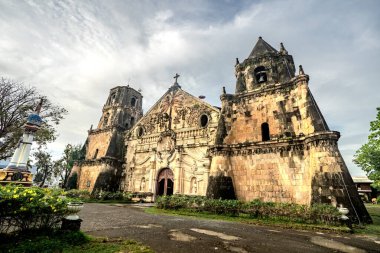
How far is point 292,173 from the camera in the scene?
12312mm

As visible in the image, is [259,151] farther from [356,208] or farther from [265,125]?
[356,208]

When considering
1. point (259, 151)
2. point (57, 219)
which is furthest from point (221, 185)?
point (57, 219)

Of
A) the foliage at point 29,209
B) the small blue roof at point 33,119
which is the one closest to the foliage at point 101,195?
the small blue roof at point 33,119

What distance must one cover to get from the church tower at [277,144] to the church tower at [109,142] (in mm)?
12598

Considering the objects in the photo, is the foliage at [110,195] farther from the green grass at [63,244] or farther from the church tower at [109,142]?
the green grass at [63,244]

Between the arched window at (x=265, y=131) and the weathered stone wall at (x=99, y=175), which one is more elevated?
the arched window at (x=265, y=131)

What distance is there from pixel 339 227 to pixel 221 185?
21.4ft

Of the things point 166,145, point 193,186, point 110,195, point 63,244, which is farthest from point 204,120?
point 63,244

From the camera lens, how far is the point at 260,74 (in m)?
17.2

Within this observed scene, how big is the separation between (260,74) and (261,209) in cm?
1160

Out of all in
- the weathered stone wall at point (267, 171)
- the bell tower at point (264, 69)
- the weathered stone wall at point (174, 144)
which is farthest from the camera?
the weathered stone wall at point (174, 144)

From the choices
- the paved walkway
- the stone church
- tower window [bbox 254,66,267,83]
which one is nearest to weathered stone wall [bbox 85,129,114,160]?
the stone church

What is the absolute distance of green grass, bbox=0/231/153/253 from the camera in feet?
13.0

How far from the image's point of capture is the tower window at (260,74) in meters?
16.9
